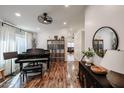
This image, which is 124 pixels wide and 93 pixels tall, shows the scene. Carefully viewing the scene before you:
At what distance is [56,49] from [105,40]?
573 centimetres

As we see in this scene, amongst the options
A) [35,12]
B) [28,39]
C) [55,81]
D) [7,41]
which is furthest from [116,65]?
[28,39]

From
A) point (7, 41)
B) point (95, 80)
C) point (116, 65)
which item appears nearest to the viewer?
point (116, 65)

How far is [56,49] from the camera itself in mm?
8031

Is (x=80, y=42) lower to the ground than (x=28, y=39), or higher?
lower

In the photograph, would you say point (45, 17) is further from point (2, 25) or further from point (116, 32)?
point (116, 32)

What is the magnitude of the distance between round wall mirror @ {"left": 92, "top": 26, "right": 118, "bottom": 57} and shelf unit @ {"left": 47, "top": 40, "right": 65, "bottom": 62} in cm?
517

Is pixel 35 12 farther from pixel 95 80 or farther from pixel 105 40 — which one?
pixel 95 80

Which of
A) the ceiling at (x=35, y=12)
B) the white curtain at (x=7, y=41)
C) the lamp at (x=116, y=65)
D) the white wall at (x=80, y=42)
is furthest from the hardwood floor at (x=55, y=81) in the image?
the white wall at (x=80, y=42)

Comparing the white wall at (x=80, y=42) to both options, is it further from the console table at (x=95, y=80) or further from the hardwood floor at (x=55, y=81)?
the console table at (x=95, y=80)

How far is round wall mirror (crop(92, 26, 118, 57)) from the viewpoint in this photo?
81.1 inches

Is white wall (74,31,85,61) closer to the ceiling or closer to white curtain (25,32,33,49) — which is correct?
the ceiling
